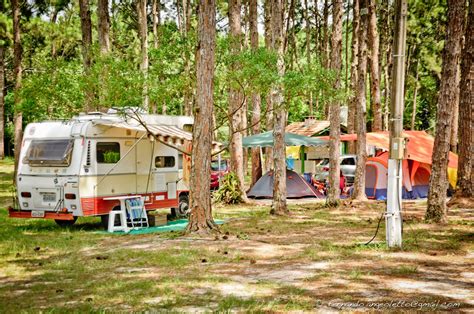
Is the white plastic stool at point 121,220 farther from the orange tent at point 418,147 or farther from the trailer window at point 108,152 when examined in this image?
the orange tent at point 418,147

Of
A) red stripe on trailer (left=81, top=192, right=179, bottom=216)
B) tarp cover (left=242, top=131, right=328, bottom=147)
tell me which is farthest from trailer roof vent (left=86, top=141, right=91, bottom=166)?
tarp cover (left=242, top=131, right=328, bottom=147)

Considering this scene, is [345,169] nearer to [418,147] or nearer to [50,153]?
[418,147]

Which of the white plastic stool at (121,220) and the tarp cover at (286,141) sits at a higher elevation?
the tarp cover at (286,141)

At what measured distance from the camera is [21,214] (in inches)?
518

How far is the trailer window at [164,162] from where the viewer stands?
14836 millimetres

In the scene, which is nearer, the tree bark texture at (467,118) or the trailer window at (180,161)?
the trailer window at (180,161)

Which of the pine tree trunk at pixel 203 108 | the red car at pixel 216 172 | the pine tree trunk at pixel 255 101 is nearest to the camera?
the pine tree trunk at pixel 203 108

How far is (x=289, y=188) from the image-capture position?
70.3 feet

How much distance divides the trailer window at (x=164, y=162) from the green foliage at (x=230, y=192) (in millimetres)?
3885

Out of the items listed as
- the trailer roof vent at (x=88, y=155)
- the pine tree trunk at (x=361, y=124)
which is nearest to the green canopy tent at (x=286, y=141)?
the pine tree trunk at (x=361, y=124)

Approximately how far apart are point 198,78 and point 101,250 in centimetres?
338

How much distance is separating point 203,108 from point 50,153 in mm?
3910

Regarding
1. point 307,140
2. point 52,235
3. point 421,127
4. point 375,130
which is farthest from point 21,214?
point 421,127

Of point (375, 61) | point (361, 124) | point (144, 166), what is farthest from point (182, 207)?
point (375, 61)
